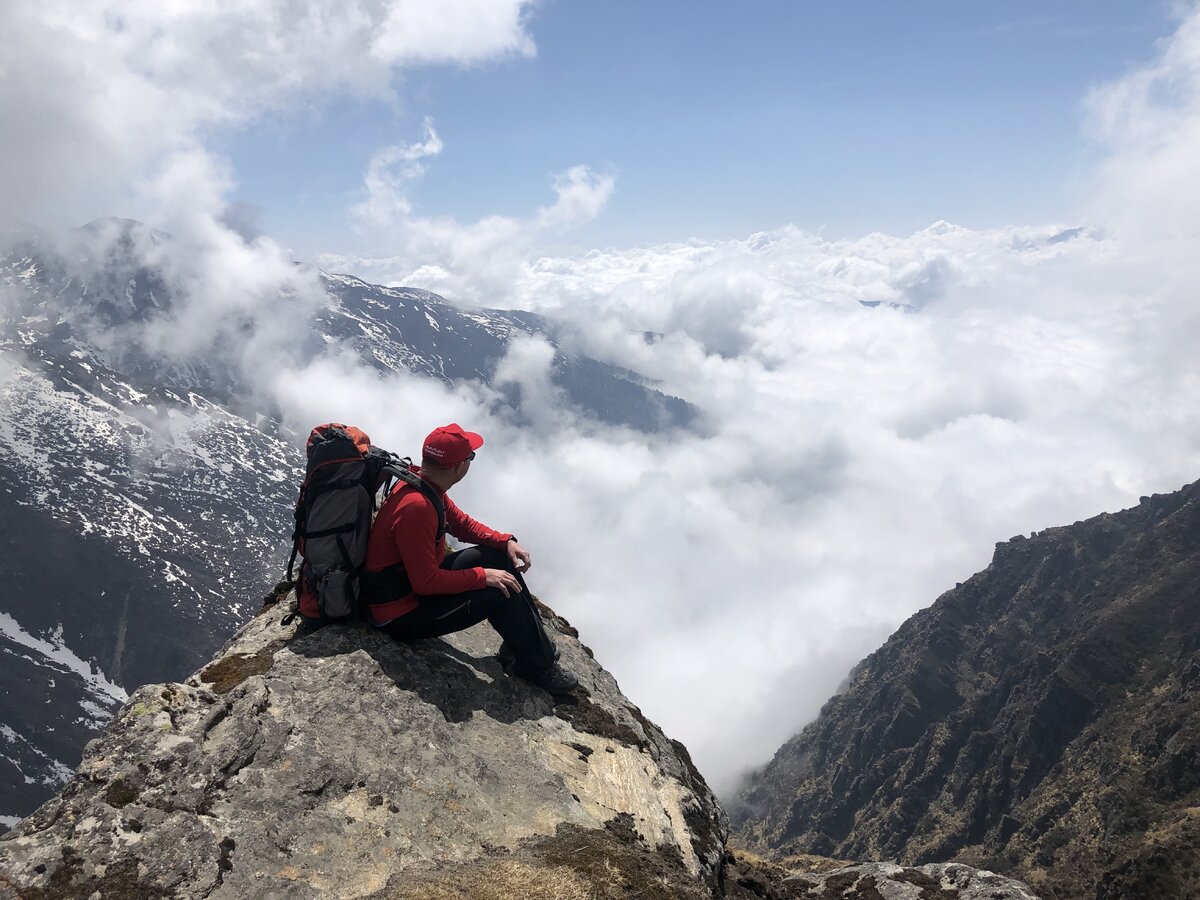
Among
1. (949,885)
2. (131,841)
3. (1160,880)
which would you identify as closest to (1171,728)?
→ (1160,880)

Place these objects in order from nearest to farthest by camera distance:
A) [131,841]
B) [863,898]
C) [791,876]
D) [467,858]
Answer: [131,841] < [467,858] < [863,898] < [791,876]

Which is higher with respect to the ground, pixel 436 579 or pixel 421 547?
pixel 421 547

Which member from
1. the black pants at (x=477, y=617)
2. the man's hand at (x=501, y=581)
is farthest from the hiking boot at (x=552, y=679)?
the man's hand at (x=501, y=581)

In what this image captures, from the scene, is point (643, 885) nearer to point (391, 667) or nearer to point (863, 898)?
point (391, 667)

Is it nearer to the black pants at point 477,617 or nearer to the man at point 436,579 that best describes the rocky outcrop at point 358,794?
the black pants at point 477,617

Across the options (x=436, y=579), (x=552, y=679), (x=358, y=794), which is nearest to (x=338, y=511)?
(x=436, y=579)

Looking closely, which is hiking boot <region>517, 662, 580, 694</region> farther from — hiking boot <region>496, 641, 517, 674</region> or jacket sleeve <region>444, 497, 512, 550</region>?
jacket sleeve <region>444, 497, 512, 550</region>

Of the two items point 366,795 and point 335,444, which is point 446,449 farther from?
point 366,795
